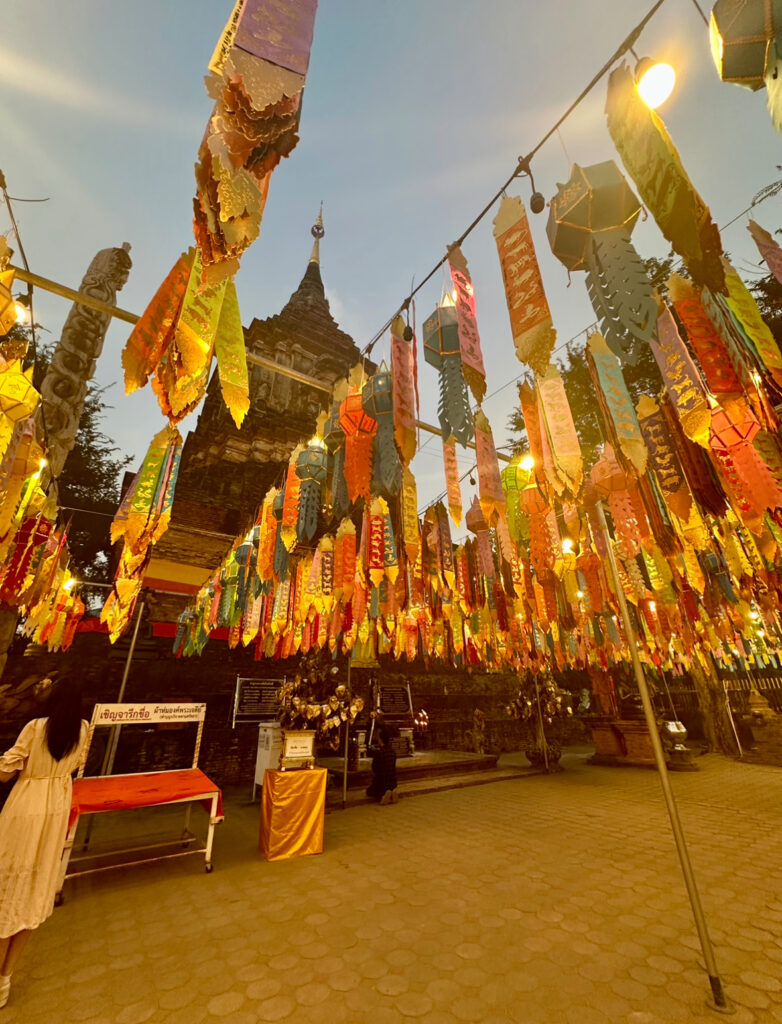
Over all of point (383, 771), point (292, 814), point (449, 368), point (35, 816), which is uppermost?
point (449, 368)

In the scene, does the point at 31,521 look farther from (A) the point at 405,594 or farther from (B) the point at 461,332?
(B) the point at 461,332

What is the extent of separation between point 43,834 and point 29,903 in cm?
33

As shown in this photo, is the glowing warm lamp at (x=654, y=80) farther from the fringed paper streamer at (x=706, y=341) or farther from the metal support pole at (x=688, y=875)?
the metal support pole at (x=688, y=875)

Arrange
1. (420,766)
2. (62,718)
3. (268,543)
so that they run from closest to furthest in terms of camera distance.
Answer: (62,718) → (268,543) → (420,766)

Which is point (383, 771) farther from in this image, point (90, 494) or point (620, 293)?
point (90, 494)

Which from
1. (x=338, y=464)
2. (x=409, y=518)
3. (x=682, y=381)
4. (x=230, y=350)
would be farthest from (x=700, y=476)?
(x=230, y=350)

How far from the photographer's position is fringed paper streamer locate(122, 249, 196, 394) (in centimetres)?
218

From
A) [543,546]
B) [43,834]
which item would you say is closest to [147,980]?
[43,834]

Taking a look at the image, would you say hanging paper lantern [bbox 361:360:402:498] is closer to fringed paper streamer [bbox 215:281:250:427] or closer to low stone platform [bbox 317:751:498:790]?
fringed paper streamer [bbox 215:281:250:427]

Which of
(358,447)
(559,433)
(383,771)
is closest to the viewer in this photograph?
(559,433)

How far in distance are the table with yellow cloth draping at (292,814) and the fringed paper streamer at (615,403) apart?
4.76 meters

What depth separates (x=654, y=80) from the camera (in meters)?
2.11

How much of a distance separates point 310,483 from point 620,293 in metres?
3.79

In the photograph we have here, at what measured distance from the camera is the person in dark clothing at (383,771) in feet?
22.8
